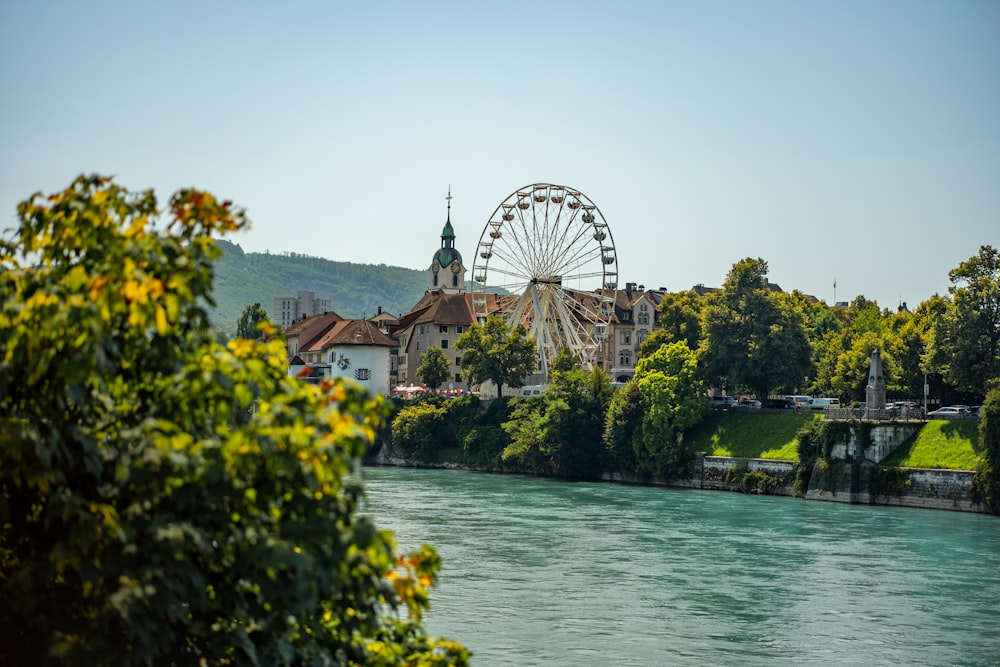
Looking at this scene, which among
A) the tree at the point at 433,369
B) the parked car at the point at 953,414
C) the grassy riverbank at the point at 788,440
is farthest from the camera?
the tree at the point at 433,369

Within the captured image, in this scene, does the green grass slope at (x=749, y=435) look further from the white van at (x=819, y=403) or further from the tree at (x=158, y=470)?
the tree at (x=158, y=470)

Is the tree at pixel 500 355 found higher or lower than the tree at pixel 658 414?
higher

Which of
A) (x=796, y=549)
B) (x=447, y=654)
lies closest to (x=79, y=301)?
(x=447, y=654)

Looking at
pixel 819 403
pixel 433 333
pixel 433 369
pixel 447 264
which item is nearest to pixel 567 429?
pixel 819 403

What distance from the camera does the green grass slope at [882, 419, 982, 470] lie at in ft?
201

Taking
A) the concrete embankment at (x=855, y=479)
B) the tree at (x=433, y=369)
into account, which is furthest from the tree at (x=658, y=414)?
the tree at (x=433, y=369)

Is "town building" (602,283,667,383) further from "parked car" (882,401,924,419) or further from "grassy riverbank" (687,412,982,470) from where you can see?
"parked car" (882,401,924,419)

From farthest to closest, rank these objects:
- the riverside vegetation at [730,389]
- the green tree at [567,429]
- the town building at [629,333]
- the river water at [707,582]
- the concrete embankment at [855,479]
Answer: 1. the town building at [629,333]
2. the green tree at [567,429]
3. the riverside vegetation at [730,389]
4. the concrete embankment at [855,479]
5. the river water at [707,582]

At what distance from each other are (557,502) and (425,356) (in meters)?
53.0

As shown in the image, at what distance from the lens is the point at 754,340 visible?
81.8 meters

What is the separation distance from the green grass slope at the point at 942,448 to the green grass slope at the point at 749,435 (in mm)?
6763

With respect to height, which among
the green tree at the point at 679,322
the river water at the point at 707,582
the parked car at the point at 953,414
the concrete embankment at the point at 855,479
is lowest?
the river water at the point at 707,582

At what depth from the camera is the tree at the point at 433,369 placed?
113 m

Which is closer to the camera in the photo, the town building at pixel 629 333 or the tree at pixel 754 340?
the tree at pixel 754 340
